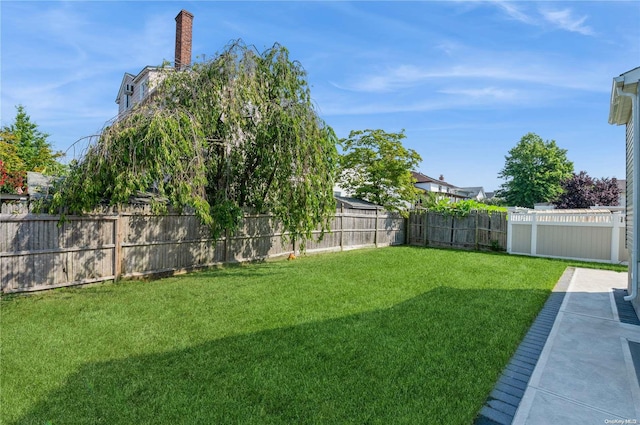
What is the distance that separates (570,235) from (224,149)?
1199 cm

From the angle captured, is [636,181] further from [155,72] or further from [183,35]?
[183,35]

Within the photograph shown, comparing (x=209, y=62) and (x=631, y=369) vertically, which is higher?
(x=209, y=62)

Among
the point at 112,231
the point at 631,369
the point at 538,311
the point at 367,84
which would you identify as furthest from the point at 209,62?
the point at 631,369

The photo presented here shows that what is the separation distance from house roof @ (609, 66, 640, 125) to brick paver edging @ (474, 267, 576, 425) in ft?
12.1

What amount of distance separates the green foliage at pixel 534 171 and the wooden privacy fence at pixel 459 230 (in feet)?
89.4

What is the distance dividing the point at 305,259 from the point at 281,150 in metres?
4.11

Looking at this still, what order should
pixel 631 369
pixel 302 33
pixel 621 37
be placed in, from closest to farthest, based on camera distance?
pixel 631 369 < pixel 621 37 < pixel 302 33

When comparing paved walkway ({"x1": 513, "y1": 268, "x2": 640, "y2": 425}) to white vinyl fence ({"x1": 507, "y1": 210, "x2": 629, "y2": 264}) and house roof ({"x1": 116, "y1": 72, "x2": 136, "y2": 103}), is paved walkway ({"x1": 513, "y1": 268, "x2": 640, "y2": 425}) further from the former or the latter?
house roof ({"x1": 116, "y1": 72, "x2": 136, "y2": 103})

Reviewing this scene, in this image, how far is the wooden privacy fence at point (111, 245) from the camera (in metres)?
5.65

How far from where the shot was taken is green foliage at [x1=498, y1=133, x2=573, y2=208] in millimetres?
35438

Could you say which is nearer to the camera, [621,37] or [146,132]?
[146,132]

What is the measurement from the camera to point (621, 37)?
6754 mm

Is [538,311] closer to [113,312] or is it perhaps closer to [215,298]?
[215,298]

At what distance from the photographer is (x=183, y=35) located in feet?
48.8
